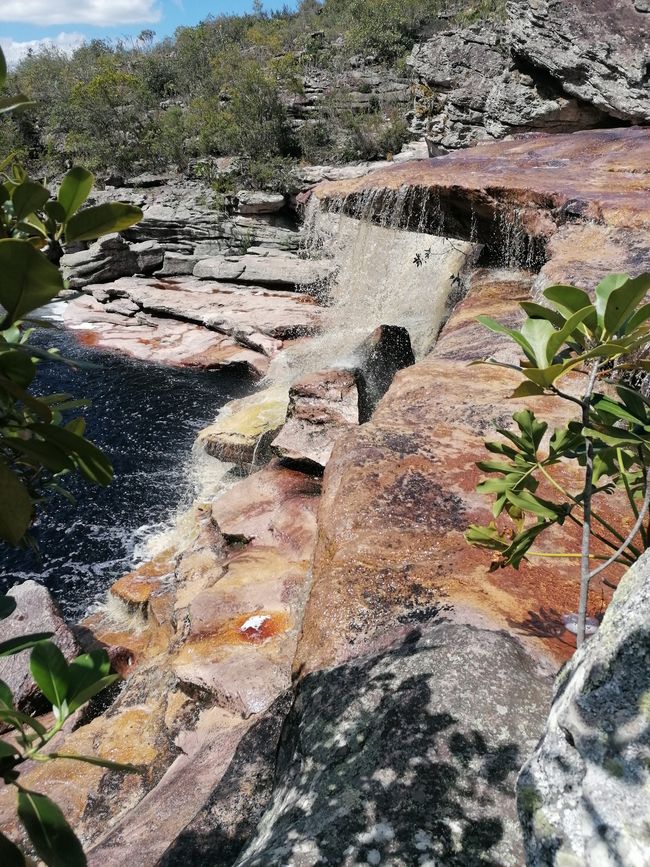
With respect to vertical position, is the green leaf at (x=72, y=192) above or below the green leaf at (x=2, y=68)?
below

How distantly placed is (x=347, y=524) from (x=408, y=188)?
5.89 metres

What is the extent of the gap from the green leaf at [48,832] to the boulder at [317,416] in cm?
473

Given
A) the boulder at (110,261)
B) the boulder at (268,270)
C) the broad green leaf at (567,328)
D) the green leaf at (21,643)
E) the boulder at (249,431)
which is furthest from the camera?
the boulder at (110,261)

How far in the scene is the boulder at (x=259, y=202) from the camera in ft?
55.1

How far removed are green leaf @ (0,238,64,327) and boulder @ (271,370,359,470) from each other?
187 inches

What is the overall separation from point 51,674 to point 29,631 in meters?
4.68

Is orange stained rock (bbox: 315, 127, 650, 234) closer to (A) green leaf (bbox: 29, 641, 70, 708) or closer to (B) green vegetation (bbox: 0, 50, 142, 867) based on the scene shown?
(B) green vegetation (bbox: 0, 50, 142, 867)

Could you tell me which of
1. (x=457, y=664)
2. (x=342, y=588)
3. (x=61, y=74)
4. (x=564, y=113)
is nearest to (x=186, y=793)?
(x=342, y=588)

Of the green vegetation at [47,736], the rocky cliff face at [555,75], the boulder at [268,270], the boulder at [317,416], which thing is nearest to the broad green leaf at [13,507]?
the green vegetation at [47,736]

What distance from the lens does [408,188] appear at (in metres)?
7.28

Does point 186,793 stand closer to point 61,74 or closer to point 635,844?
Answer: point 635,844

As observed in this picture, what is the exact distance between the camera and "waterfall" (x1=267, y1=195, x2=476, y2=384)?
9922 mm

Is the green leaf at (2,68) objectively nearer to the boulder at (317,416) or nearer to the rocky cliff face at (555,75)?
the boulder at (317,416)

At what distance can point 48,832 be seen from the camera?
728mm
